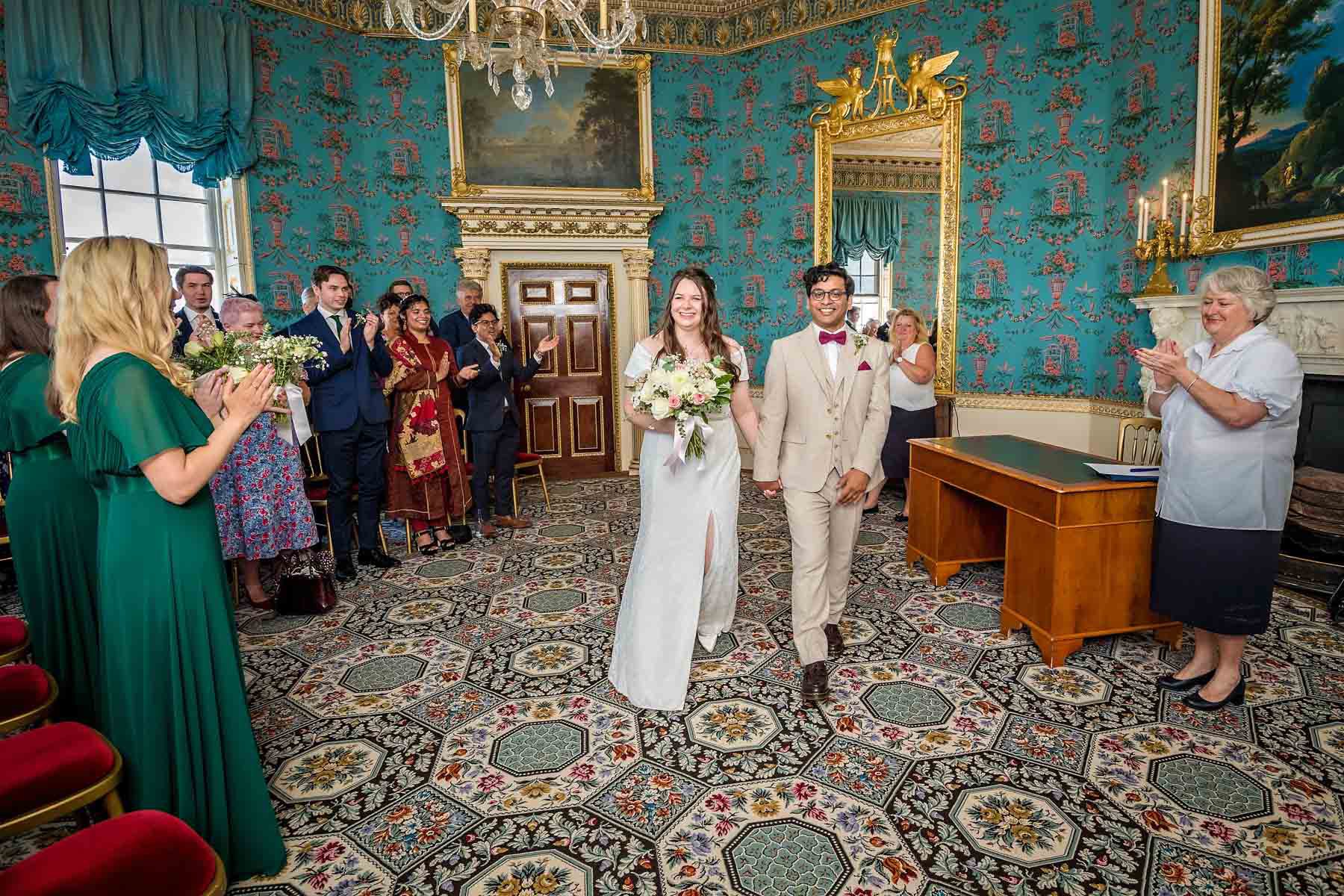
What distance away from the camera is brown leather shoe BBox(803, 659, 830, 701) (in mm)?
3305

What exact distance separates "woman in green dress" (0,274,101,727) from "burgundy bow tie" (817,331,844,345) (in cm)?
293

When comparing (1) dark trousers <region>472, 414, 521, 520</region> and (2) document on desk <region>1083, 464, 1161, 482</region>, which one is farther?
(1) dark trousers <region>472, 414, 521, 520</region>

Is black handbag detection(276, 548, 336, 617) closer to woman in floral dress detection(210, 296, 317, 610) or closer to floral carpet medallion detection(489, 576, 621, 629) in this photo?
woman in floral dress detection(210, 296, 317, 610)

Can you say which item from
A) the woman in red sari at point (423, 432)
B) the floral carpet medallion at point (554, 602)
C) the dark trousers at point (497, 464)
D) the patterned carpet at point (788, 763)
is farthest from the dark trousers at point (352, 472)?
the floral carpet medallion at point (554, 602)

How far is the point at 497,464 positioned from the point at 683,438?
3571 millimetres

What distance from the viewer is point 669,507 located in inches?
131

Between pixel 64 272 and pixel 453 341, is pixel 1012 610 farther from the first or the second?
pixel 453 341

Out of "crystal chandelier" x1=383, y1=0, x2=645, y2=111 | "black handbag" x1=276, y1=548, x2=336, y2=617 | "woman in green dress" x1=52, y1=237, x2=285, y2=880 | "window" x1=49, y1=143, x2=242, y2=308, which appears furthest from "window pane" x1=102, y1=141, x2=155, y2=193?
"woman in green dress" x1=52, y1=237, x2=285, y2=880

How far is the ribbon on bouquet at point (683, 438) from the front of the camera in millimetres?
3120

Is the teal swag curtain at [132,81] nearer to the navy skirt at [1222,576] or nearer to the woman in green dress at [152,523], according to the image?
the woman in green dress at [152,523]

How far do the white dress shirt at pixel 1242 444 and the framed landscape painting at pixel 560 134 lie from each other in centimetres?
633

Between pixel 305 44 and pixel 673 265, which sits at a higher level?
pixel 305 44

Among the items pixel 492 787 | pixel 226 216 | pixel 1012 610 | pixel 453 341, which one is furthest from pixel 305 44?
pixel 1012 610

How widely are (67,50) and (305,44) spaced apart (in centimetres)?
212
